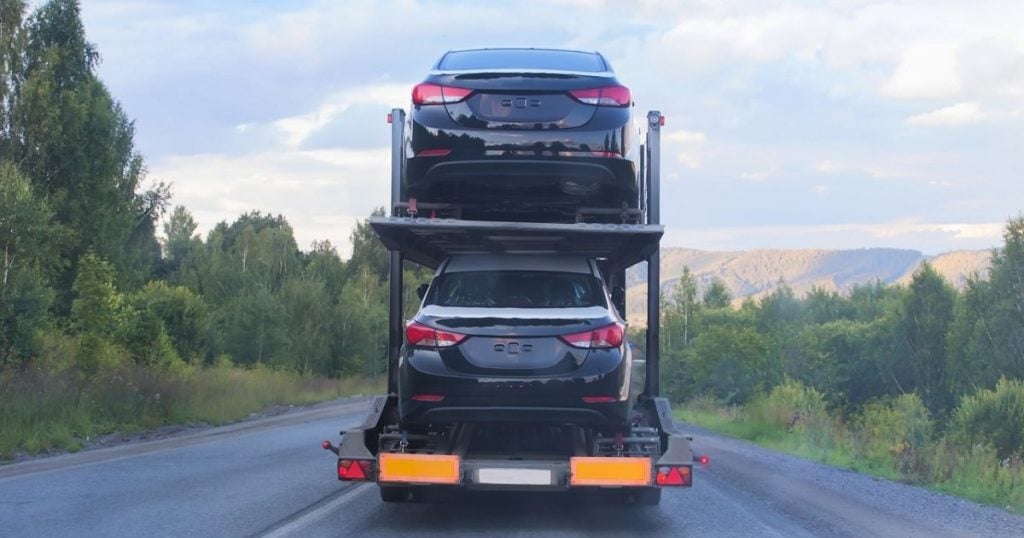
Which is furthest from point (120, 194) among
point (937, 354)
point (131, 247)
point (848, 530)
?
point (937, 354)

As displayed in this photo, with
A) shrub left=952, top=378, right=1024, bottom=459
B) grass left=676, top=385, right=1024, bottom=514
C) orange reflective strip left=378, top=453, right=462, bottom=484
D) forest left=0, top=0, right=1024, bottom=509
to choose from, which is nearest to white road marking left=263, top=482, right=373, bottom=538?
orange reflective strip left=378, top=453, right=462, bottom=484

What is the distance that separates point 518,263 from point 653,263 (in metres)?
1.41

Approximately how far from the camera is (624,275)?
12.0 metres

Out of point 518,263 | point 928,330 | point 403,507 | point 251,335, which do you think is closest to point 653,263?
point 518,263

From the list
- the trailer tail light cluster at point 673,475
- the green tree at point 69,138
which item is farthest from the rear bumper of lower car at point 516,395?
the green tree at point 69,138

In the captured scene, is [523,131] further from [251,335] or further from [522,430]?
[251,335]

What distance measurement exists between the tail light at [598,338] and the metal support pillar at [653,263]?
1.53 metres

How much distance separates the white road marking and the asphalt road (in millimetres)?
15

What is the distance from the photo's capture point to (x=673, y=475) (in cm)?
830

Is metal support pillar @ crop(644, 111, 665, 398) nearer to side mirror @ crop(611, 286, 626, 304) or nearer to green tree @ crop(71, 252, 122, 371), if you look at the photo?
side mirror @ crop(611, 286, 626, 304)

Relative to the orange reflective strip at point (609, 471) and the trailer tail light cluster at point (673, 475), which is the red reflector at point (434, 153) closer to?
the orange reflective strip at point (609, 471)

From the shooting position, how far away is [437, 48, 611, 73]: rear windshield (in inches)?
363

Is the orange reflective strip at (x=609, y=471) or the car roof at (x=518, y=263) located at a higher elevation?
the car roof at (x=518, y=263)

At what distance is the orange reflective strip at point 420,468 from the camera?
809 centimetres
